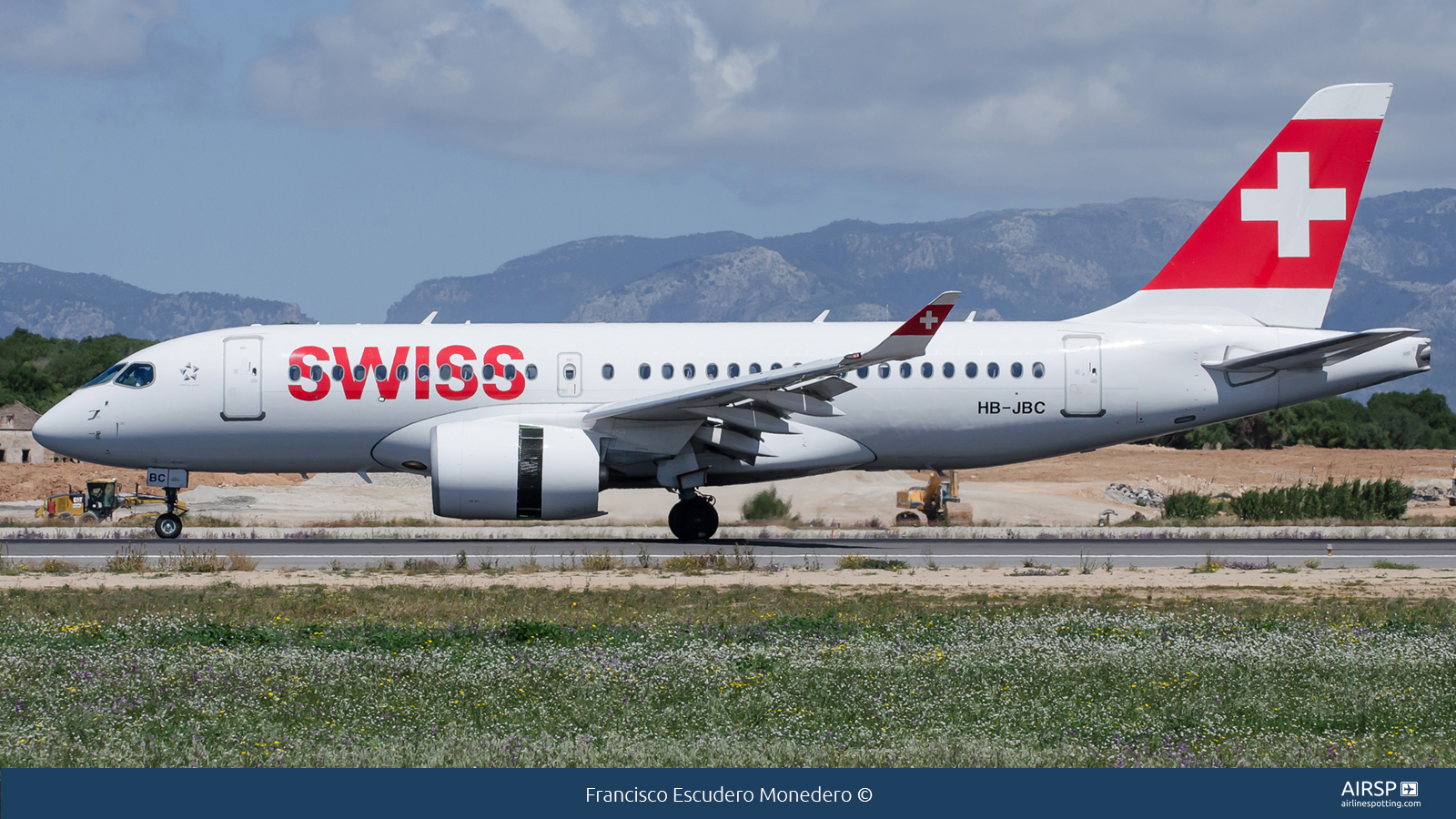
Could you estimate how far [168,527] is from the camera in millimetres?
24672

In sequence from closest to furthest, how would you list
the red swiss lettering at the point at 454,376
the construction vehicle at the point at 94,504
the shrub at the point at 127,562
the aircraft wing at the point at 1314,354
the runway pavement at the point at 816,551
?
1. the shrub at the point at 127,562
2. the runway pavement at the point at 816,551
3. the aircraft wing at the point at 1314,354
4. the red swiss lettering at the point at 454,376
5. the construction vehicle at the point at 94,504

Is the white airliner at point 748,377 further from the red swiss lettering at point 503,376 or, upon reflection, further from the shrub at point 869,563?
the shrub at point 869,563

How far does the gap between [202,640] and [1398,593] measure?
13.3m

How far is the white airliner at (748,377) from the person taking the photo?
77.6 ft

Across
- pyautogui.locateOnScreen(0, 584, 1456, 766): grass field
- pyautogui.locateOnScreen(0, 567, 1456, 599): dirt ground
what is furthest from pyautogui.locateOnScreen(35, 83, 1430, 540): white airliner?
pyautogui.locateOnScreen(0, 584, 1456, 766): grass field

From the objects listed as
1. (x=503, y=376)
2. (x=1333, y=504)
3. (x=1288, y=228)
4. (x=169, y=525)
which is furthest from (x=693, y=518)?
(x=1333, y=504)

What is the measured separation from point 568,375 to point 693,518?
332 centimetres

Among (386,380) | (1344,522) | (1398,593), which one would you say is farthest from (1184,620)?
(1344,522)

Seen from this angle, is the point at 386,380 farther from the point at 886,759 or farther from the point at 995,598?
the point at 886,759

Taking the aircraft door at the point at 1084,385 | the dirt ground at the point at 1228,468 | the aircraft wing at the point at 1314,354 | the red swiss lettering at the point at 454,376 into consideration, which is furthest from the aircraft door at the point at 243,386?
the dirt ground at the point at 1228,468

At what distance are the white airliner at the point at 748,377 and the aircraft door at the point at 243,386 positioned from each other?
1.2 inches

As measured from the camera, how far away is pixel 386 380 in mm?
23656

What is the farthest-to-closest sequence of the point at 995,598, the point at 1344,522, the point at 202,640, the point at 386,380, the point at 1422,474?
1. the point at 1422,474
2. the point at 1344,522
3. the point at 386,380
4. the point at 995,598
5. the point at 202,640

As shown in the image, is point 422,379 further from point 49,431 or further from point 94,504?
point 94,504
